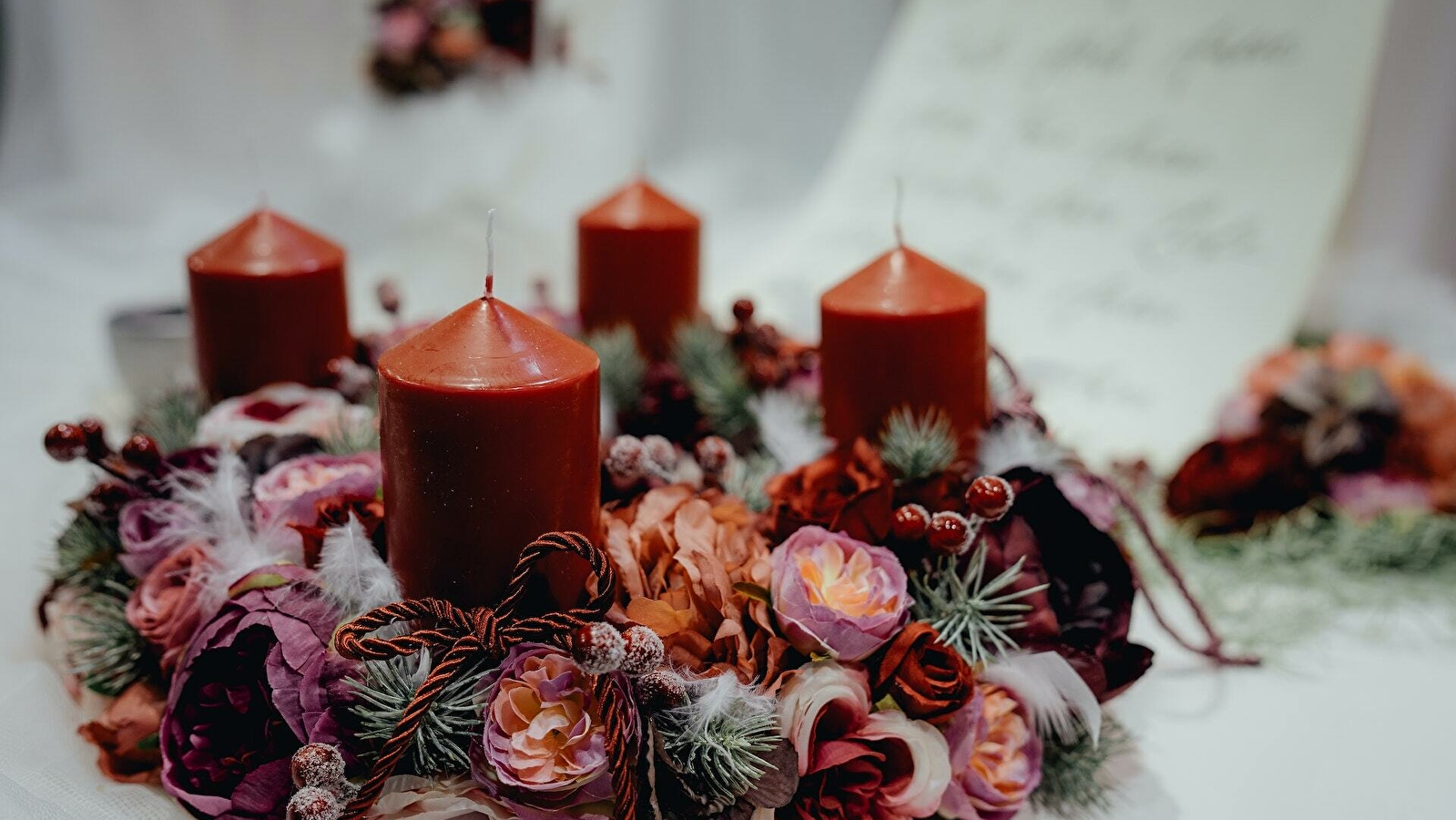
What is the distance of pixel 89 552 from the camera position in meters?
0.64

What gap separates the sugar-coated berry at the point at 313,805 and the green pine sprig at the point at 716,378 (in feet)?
1.20

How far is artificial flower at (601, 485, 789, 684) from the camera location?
1.79 ft

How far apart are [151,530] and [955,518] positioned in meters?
0.40

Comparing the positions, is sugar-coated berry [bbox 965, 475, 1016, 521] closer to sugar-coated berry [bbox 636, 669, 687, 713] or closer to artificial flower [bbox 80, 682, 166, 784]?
sugar-coated berry [bbox 636, 669, 687, 713]

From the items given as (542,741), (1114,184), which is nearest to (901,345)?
(542,741)

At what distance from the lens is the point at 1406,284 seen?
1159 millimetres

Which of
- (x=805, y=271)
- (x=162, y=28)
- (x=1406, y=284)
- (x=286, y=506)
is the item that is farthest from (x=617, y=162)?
(x=286, y=506)

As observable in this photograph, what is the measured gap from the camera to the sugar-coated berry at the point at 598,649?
1.52 ft

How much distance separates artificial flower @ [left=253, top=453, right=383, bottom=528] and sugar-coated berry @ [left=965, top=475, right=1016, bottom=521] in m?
0.28

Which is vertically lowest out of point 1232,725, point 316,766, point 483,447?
point 1232,725

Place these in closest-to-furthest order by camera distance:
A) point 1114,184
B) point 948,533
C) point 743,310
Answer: point 948,533, point 743,310, point 1114,184

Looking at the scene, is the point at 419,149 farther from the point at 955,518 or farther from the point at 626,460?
the point at 955,518

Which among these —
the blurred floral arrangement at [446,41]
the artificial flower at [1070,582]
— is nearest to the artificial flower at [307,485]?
the artificial flower at [1070,582]

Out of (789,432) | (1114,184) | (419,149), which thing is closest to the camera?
(789,432)
